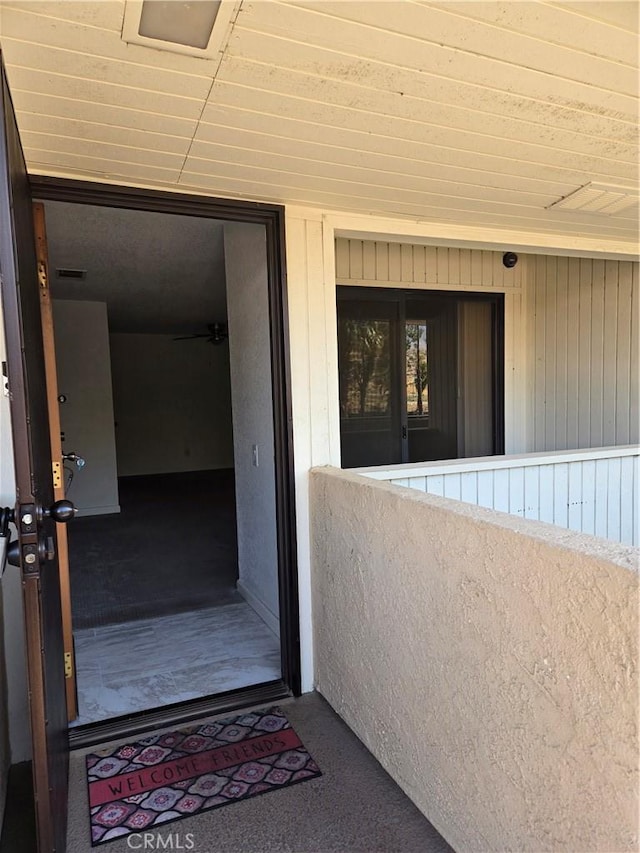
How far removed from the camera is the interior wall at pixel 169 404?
31.0 ft

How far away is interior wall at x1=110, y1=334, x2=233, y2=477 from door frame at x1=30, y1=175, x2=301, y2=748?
7.27 metres

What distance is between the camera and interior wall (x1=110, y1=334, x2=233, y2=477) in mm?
9461

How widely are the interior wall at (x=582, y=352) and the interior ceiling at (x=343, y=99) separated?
5.71 ft

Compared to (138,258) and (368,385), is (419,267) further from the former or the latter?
(138,258)

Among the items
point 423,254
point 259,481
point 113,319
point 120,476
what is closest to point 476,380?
point 423,254

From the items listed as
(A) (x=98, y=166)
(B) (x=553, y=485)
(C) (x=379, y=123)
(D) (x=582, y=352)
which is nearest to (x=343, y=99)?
(C) (x=379, y=123)

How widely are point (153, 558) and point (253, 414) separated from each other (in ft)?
7.53

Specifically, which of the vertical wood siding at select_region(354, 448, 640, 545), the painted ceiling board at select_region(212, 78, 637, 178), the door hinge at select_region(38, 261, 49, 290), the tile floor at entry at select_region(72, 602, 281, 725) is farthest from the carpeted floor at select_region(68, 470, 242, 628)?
the painted ceiling board at select_region(212, 78, 637, 178)

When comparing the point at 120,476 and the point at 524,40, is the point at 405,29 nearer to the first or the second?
the point at 524,40

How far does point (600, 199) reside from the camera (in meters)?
2.47

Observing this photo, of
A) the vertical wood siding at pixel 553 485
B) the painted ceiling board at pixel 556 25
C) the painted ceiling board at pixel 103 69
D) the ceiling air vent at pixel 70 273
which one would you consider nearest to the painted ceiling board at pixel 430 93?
the painted ceiling board at pixel 103 69

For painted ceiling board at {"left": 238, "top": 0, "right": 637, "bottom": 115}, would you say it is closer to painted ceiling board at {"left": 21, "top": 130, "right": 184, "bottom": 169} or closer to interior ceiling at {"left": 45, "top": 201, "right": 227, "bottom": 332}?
painted ceiling board at {"left": 21, "top": 130, "right": 184, "bottom": 169}

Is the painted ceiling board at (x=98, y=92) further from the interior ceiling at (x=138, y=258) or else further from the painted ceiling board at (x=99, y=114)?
the interior ceiling at (x=138, y=258)

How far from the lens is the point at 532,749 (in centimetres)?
124
